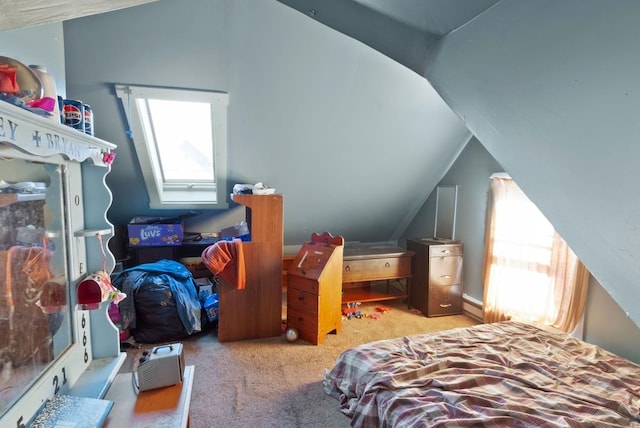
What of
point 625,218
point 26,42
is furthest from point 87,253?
point 625,218

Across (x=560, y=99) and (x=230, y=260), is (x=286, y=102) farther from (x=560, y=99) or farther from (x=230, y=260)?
(x=560, y=99)

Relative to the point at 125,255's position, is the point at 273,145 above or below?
above

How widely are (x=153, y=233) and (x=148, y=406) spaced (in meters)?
2.60

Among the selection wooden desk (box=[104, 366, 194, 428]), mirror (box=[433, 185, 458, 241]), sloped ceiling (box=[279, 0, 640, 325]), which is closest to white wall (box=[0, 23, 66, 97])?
sloped ceiling (box=[279, 0, 640, 325])

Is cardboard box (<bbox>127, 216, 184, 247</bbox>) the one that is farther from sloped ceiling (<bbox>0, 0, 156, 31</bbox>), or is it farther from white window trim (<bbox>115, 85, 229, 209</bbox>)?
sloped ceiling (<bbox>0, 0, 156, 31</bbox>)

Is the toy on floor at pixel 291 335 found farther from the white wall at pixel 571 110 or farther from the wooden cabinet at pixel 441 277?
the white wall at pixel 571 110

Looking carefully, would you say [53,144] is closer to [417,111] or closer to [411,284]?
[417,111]

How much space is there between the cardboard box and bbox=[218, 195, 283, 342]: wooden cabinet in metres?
1.01

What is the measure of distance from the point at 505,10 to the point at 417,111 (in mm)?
2566

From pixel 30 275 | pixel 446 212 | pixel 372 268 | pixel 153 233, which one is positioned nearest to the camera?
pixel 30 275

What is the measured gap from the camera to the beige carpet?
198 cm

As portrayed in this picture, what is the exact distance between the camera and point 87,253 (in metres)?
1.35

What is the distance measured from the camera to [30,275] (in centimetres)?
100

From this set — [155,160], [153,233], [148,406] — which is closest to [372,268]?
[153,233]
